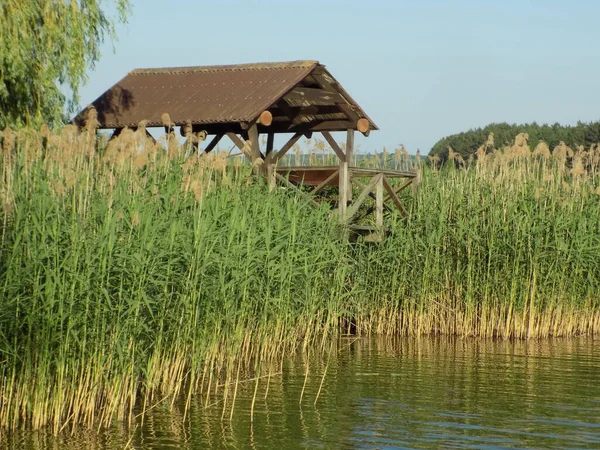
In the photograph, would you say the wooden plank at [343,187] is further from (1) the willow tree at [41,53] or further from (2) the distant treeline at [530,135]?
(2) the distant treeline at [530,135]

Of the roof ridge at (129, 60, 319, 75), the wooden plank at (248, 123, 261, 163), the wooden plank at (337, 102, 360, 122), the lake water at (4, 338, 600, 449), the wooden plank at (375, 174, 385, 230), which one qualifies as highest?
the roof ridge at (129, 60, 319, 75)

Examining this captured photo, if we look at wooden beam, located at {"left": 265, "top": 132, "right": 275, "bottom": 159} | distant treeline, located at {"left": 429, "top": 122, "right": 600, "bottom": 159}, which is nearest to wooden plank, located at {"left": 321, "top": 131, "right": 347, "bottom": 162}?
wooden beam, located at {"left": 265, "top": 132, "right": 275, "bottom": 159}

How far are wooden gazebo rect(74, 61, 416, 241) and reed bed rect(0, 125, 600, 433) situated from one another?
116 centimetres

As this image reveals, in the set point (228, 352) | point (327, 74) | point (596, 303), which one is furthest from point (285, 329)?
point (327, 74)

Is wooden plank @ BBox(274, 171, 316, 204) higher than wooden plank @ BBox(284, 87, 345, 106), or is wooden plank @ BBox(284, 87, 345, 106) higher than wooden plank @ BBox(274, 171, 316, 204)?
wooden plank @ BBox(284, 87, 345, 106)

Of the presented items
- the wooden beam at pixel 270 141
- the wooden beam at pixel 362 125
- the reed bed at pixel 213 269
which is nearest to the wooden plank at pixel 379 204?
the reed bed at pixel 213 269

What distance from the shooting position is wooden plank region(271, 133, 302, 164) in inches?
801

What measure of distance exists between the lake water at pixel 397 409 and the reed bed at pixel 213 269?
0.31 meters

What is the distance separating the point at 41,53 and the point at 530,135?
140ft

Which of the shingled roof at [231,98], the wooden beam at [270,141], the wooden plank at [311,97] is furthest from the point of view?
the wooden beam at [270,141]

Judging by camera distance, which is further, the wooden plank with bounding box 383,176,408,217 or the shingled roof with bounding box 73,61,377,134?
the shingled roof with bounding box 73,61,377,134

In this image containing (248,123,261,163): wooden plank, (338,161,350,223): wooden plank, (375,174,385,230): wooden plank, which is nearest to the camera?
(338,161,350,223): wooden plank

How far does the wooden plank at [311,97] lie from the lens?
19516 mm

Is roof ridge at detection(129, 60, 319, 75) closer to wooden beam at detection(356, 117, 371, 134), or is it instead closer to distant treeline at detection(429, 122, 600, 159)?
wooden beam at detection(356, 117, 371, 134)
